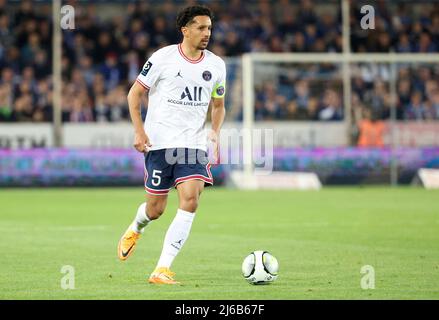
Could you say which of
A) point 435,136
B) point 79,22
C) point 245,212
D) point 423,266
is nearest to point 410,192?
point 435,136

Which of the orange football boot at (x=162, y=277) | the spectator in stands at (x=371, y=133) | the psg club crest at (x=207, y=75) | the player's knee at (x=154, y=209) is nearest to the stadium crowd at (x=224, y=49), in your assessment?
the spectator in stands at (x=371, y=133)

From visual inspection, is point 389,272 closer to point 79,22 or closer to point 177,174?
point 177,174

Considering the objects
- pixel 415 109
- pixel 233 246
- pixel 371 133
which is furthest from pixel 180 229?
pixel 415 109

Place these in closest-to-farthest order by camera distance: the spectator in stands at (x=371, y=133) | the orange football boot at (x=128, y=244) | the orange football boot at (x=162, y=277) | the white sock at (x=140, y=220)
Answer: the orange football boot at (x=162, y=277) < the white sock at (x=140, y=220) < the orange football boot at (x=128, y=244) < the spectator in stands at (x=371, y=133)

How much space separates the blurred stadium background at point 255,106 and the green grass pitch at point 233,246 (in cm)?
17

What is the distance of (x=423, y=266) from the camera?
11.3 metres

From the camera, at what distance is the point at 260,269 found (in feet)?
32.4

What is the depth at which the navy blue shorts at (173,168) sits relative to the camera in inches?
409

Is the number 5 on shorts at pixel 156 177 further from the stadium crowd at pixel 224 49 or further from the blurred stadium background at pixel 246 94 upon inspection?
the stadium crowd at pixel 224 49

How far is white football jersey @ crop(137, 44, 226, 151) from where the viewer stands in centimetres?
1052

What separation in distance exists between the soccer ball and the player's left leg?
0.65 meters

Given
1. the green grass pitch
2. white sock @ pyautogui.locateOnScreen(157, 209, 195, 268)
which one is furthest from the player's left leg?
the green grass pitch

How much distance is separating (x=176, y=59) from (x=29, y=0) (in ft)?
73.4

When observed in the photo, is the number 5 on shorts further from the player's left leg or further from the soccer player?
the player's left leg
